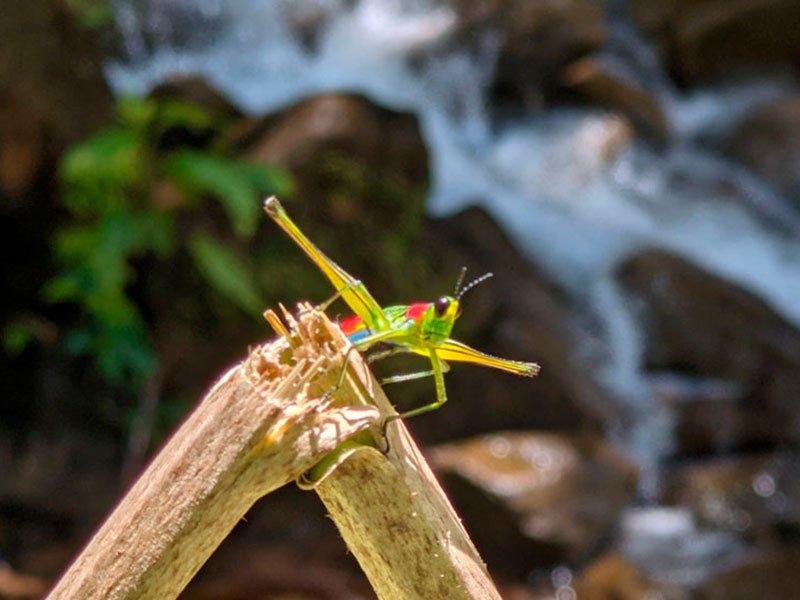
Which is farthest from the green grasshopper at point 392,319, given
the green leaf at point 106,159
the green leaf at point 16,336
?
the green leaf at point 16,336

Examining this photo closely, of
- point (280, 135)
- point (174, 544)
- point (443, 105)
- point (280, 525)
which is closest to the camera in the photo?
point (174, 544)

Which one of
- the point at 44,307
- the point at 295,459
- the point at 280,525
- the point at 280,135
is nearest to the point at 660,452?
the point at 280,525

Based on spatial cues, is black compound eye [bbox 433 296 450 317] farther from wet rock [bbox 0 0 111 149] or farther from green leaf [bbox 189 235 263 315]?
wet rock [bbox 0 0 111 149]

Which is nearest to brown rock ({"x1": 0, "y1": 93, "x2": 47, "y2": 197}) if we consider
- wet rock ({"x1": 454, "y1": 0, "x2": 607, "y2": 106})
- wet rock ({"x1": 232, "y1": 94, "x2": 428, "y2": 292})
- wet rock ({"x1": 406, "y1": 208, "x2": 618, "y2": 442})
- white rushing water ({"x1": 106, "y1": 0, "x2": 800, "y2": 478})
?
wet rock ({"x1": 232, "y1": 94, "x2": 428, "y2": 292})

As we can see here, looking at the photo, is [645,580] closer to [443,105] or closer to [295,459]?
[295,459]

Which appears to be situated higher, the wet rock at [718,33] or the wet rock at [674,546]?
the wet rock at [718,33]

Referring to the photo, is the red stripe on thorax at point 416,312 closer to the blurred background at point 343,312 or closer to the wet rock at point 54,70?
the blurred background at point 343,312
